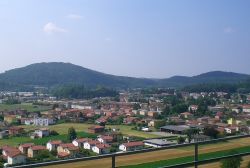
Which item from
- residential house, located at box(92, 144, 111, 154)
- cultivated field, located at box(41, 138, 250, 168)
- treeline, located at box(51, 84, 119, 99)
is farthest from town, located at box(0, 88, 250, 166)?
treeline, located at box(51, 84, 119, 99)

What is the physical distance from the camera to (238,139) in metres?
3.72

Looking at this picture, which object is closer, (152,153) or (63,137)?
(152,153)

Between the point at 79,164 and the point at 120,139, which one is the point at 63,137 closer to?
the point at 120,139

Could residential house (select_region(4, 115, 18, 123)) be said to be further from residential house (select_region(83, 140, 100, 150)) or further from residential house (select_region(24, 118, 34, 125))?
residential house (select_region(83, 140, 100, 150))

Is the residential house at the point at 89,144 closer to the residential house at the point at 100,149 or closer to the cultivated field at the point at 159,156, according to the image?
Answer: the residential house at the point at 100,149

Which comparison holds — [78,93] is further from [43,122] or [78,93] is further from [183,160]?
[183,160]

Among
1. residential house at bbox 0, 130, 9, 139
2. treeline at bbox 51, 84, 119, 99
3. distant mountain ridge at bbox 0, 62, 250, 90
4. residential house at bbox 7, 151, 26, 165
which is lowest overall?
residential house at bbox 0, 130, 9, 139

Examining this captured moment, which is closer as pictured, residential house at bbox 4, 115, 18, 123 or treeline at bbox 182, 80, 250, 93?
residential house at bbox 4, 115, 18, 123

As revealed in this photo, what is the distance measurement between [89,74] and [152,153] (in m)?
162

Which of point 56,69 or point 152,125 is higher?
point 56,69

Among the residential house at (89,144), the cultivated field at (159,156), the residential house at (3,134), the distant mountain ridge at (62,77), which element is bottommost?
the residential house at (3,134)

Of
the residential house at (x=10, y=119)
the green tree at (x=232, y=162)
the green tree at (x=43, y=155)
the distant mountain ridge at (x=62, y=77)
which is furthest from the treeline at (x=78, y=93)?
the green tree at (x=232, y=162)

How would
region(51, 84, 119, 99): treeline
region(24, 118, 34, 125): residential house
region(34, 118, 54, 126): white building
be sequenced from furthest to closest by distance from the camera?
region(51, 84, 119, 99): treeline → region(24, 118, 34, 125): residential house → region(34, 118, 54, 126): white building

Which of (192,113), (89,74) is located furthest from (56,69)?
(192,113)
